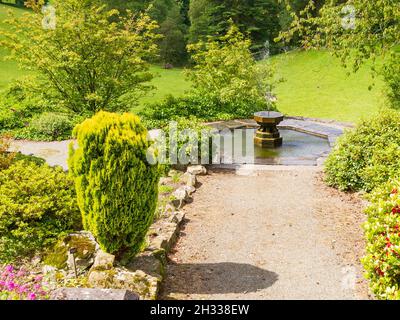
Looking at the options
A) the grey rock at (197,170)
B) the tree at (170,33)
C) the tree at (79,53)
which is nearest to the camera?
the grey rock at (197,170)

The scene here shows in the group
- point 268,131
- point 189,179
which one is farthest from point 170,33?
point 189,179

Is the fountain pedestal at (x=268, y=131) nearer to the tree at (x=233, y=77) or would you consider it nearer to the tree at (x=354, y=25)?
the tree at (x=354, y=25)

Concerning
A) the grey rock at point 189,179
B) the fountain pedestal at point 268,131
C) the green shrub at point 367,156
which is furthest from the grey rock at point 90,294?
the fountain pedestal at point 268,131

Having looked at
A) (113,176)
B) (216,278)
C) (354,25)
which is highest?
(354,25)

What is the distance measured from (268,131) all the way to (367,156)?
433 centimetres

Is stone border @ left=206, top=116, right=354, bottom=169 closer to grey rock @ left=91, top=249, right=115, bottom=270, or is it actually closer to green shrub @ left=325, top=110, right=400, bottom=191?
green shrub @ left=325, top=110, right=400, bottom=191

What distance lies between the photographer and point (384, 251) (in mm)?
5102

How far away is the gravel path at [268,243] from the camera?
5824mm

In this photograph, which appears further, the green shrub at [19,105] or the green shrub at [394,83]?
the green shrub at [394,83]

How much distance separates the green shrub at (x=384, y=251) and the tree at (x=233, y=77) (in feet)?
43.6

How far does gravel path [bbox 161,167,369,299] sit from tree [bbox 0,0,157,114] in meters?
8.03

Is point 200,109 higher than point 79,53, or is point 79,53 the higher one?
point 79,53

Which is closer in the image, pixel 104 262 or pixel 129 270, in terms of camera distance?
pixel 104 262

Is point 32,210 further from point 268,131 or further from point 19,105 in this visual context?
point 19,105
